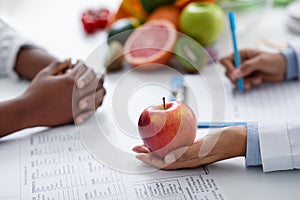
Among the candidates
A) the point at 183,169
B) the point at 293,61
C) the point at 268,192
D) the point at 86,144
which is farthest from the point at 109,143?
the point at 293,61

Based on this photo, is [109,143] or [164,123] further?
[109,143]

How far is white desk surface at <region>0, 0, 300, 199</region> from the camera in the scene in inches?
29.5

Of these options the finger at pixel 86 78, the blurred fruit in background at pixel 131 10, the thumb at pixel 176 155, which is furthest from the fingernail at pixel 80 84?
the blurred fruit in background at pixel 131 10

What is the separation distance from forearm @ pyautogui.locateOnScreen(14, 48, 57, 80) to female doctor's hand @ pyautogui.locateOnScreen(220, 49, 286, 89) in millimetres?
359

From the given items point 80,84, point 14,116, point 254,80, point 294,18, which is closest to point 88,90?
point 80,84

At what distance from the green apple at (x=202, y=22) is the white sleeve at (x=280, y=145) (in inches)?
15.2

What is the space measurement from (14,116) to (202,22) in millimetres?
447

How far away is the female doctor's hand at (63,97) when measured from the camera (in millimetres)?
925

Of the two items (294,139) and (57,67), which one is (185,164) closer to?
(294,139)

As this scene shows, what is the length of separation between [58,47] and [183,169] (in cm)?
58

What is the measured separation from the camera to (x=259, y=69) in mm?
1060

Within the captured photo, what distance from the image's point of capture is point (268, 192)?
737 millimetres

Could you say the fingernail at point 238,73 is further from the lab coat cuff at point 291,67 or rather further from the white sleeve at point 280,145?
the white sleeve at point 280,145

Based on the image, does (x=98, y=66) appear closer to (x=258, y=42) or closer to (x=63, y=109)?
(x=63, y=109)
